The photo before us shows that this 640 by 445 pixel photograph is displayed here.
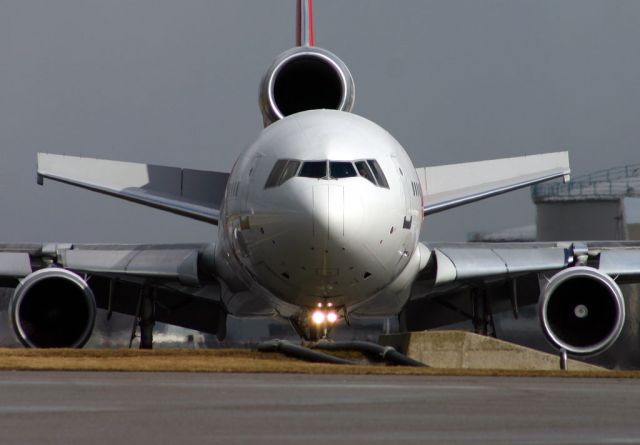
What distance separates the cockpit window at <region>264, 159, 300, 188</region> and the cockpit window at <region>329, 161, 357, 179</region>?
1.48 ft

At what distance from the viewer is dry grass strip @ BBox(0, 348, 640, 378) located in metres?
11.7

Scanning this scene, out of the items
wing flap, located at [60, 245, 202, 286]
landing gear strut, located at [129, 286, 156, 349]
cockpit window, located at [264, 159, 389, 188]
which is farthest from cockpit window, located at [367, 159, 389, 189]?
landing gear strut, located at [129, 286, 156, 349]

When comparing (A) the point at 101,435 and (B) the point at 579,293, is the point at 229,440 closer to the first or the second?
(A) the point at 101,435

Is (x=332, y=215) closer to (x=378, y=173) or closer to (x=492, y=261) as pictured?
(x=378, y=173)

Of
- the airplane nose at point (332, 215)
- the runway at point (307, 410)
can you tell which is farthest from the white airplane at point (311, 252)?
the runway at point (307, 410)

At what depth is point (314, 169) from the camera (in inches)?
651

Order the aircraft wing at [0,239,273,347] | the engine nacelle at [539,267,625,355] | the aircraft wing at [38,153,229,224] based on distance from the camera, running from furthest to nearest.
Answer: the aircraft wing at [38,153,229,224], the aircraft wing at [0,239,273,347], the engine nacelle at [539,267,625,355]

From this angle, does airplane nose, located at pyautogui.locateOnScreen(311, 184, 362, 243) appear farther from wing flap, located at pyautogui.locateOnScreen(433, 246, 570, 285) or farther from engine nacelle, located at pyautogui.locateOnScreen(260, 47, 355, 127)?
engine nacelle, located at pyautogui.locateOnScreen(260, 47, 355, 127)

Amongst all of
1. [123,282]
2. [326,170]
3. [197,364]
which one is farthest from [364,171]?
[123,282]

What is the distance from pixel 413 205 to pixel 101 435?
11.9 metres

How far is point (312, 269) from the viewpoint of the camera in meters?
16.5

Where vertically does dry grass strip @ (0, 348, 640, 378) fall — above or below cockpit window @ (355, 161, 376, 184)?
below

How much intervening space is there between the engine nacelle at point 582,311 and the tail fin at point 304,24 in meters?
8.81

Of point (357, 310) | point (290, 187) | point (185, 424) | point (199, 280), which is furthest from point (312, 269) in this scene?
point (185, 424)
